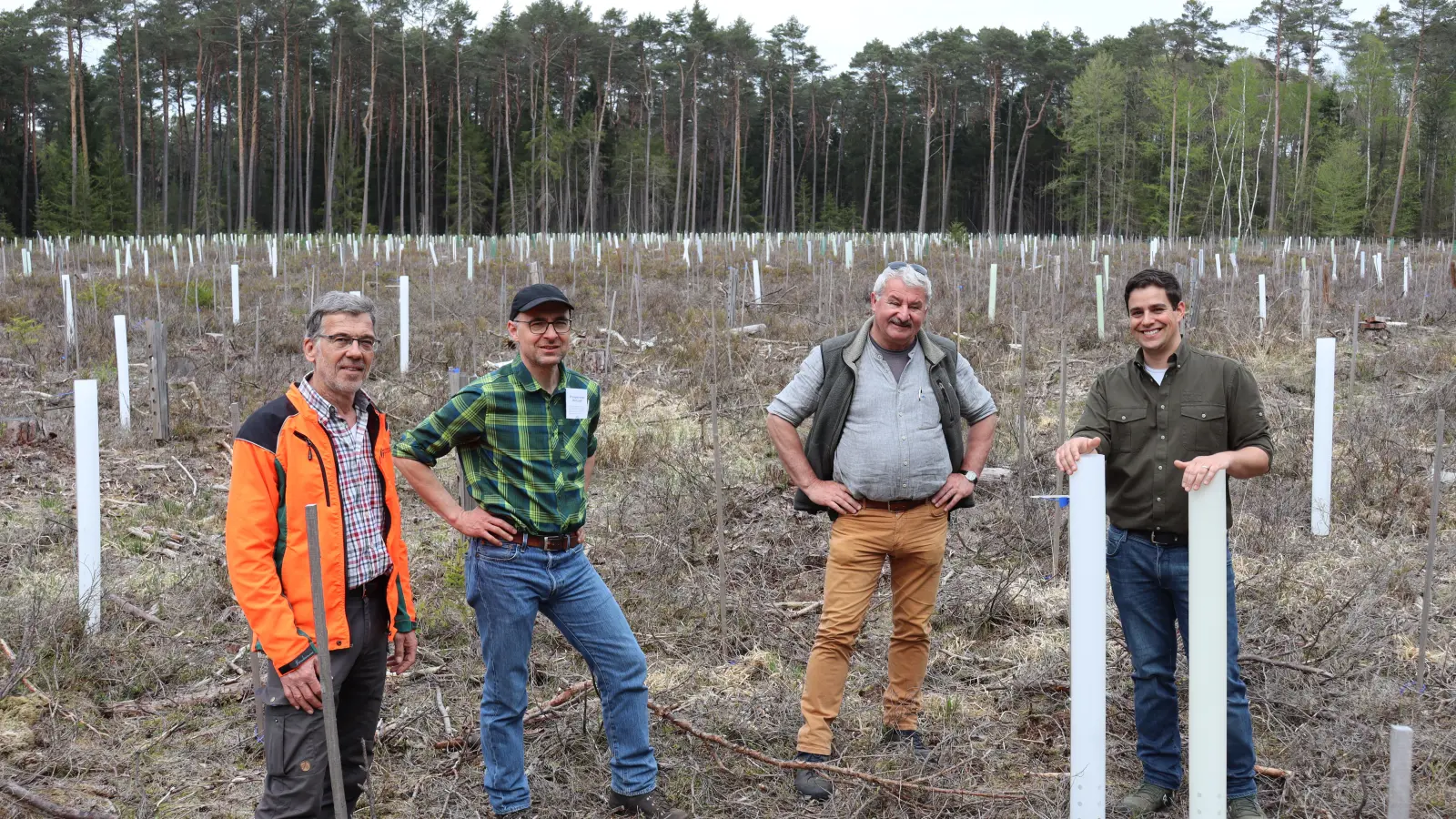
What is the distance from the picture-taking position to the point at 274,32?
38.2 metres

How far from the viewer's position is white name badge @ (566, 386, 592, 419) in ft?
9.95

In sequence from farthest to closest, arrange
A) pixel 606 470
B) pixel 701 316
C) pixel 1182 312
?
1. pixel 701 316
2. pixel 606 470
3. pixel 1182 312

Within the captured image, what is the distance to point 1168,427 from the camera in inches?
114

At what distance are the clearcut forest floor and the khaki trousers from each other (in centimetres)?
24

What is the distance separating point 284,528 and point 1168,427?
7.56ft

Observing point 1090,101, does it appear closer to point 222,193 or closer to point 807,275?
point 807,275

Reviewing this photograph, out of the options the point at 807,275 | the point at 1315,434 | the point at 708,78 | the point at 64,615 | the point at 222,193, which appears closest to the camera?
the point at 64,615

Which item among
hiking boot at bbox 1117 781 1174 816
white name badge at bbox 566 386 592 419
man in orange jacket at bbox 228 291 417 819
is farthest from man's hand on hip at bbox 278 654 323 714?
hiking boot at bbox 1117 781 1174 816

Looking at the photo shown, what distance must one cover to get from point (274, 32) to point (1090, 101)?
105ft

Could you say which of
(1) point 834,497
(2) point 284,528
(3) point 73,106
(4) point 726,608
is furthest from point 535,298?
(3) point 73,106

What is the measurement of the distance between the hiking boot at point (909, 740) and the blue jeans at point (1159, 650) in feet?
2.23

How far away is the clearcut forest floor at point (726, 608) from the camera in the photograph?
11.1 feet

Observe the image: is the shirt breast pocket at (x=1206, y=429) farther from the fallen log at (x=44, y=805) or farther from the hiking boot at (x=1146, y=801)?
the fallen log at (x=44, y=805)

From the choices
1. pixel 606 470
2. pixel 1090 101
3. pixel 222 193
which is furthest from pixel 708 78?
pixel 606 470
